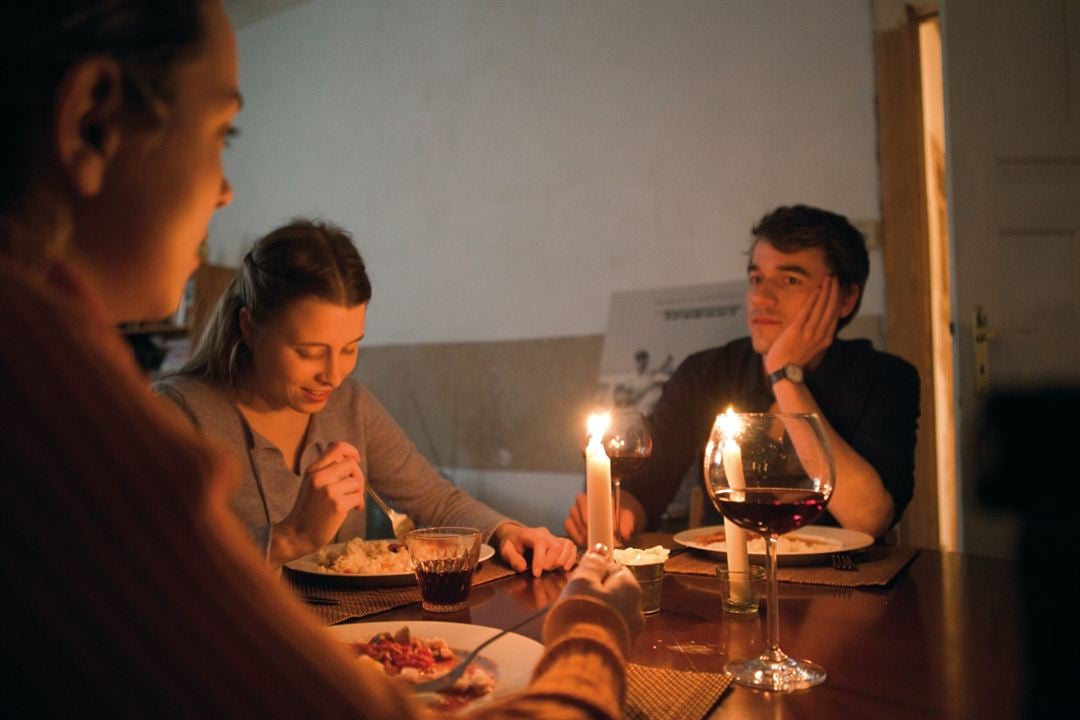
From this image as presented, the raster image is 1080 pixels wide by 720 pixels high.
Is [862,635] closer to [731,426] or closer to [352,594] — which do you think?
[731,426]

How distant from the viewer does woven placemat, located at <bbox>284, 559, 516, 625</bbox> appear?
3.38 feet

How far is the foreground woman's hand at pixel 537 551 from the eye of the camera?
4.25 feet

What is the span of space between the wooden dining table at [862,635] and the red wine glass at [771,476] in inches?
2.5

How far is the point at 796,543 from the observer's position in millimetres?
1337

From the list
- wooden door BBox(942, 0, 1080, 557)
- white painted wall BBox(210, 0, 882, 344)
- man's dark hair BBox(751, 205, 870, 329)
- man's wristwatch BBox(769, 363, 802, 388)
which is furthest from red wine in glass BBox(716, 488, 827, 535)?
white painted wall BBox(210, 0, 882, 344)

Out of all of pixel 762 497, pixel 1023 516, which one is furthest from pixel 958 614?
pixel 1023 516

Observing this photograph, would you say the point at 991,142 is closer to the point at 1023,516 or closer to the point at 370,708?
the point at 1023,516

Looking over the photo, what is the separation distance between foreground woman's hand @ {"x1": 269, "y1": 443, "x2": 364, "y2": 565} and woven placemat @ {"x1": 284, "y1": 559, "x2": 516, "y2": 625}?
0.11 m

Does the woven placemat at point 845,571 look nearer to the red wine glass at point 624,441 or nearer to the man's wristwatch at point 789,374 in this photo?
the red wine glass at point 624,441

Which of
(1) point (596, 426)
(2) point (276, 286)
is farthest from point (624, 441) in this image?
(2) point (276, 286)

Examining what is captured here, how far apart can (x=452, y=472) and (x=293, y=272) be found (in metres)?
2.16

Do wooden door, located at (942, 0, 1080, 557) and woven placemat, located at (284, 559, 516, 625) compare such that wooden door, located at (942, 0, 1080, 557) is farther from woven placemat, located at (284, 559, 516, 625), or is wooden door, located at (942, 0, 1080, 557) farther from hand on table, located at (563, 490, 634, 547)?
woven placemat, located at (284, 559, 516, 625)

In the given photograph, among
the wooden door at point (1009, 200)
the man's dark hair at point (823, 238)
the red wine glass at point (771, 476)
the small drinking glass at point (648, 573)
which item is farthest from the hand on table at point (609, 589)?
the wooden door at point (1009, 200)

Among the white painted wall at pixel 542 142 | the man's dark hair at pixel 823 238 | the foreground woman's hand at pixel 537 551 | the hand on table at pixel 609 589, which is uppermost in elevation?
the white painted wall at pixel 542 142
